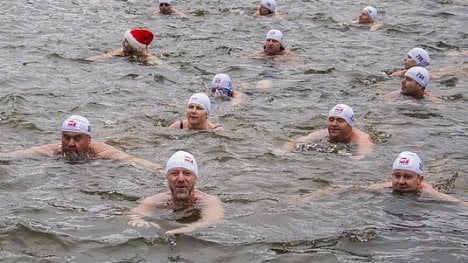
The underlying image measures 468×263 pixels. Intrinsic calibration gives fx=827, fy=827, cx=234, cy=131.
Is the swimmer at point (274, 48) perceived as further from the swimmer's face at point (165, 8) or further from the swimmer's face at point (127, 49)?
the swimmer's face at point (165, 8)

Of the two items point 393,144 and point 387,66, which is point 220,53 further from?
point 393,144

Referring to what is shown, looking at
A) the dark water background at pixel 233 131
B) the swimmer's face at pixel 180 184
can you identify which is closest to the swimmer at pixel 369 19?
the dark water background at pixel 233 131

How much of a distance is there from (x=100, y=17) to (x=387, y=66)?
10.2 m

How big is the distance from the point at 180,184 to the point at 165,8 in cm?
1725

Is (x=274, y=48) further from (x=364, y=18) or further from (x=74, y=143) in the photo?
(x=74, y=143)

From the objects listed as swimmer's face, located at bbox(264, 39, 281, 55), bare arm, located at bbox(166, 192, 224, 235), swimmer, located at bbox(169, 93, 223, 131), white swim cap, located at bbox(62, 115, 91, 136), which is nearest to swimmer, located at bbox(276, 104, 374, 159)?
swimmer, located at bbox(169, 93, 223, 131)

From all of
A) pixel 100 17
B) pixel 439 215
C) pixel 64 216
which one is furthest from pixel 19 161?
pixel 100 17

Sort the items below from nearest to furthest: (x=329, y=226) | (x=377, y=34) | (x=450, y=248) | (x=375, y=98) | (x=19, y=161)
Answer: (x=450, y=248) → (x=329, y=226) → (x=19, y=161) → (x=375, y=98) → (x=377, y=34)

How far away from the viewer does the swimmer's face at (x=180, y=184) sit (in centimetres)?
1118

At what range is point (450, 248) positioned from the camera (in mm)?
10039

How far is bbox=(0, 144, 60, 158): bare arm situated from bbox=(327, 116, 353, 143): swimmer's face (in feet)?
15.9

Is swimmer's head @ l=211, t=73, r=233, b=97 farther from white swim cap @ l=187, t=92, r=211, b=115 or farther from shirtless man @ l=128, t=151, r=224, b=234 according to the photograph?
shirtless man @ l=128, t=151, r=224, b=234

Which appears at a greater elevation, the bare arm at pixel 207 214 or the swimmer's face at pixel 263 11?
the swimmer's face at pixel 263 11

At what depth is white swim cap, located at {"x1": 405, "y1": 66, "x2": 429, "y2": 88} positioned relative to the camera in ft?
59.4
